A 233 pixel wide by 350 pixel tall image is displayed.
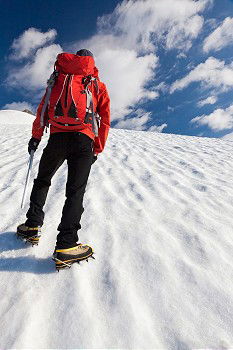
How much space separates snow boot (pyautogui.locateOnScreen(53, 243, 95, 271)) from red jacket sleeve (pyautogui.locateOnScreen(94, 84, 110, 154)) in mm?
1019

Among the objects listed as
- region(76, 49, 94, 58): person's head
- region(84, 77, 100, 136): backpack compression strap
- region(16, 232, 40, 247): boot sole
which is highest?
region(76, 49, 94, 58): person's head

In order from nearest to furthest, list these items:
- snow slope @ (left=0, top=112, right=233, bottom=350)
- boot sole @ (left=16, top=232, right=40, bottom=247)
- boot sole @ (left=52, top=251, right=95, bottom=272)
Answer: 1. snow slope @ (left=0, top=112, right=233, bottom=350)
2. boot sole @ (left=52, top=251, right=95, bottom=272)
3. boot sole @ (left=16, top=232, right=40, bottom=247)

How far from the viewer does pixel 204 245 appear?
8.87 ft

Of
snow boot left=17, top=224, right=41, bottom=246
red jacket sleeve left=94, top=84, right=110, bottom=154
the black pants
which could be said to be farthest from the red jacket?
snow boot left=17, top=224, right=41, bottom=246

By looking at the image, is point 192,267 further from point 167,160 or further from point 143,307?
point 167,160

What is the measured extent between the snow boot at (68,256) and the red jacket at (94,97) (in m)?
1.02

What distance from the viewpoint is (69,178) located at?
242 cm

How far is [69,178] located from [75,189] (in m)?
0.13

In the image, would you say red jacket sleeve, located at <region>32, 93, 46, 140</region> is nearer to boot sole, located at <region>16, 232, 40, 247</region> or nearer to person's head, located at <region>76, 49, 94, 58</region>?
person's head, located at <region>76, 49, 94, 58</region>

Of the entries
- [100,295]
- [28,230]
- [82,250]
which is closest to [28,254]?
[28,230]

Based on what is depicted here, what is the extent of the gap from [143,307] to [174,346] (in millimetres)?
340

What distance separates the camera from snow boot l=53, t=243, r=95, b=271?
2.26 meters

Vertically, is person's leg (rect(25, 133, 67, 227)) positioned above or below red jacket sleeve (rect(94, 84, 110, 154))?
below

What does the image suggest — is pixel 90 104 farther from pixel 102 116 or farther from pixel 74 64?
pixel 74 64
